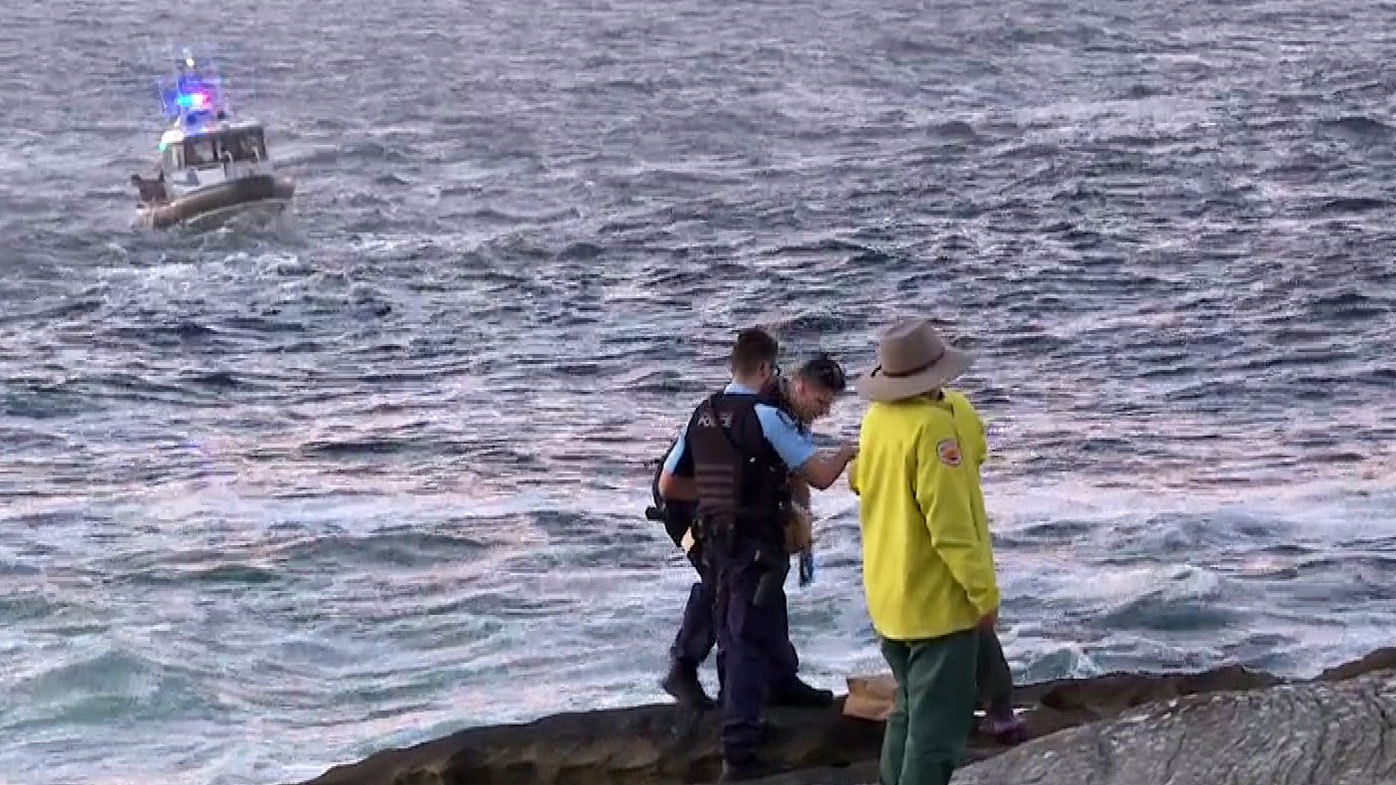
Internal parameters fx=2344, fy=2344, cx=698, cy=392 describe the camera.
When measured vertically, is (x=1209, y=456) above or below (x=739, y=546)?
below

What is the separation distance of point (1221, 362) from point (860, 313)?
18.4ft

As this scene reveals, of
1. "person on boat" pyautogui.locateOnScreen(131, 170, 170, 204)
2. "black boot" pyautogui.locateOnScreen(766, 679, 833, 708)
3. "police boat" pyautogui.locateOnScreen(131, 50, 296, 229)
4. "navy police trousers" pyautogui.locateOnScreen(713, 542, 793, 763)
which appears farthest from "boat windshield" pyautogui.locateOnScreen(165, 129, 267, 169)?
"navy police trousers" pyautogui.locateOnScreen(713, 542, 793, 763)

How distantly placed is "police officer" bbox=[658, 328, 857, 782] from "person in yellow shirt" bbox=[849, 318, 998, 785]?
0.64 meters

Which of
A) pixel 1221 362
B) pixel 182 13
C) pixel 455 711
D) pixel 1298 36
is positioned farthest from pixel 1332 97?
pixel 182 13

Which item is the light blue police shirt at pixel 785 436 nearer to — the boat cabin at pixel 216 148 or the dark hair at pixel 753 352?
the dark hair at pixel 753 352

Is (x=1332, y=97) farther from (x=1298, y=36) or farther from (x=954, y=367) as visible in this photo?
(x=954, y=367)

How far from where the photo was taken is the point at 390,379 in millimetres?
22984

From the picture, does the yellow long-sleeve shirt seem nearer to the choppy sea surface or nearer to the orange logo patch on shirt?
the orange logo patch on shirt

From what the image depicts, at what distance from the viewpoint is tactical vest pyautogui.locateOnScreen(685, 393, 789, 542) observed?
728 cm

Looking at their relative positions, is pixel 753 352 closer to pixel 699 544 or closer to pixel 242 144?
pixel 699 544

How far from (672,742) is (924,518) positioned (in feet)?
6.80

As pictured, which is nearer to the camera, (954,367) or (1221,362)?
(954,367)

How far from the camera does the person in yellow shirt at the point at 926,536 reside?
6.23 meters

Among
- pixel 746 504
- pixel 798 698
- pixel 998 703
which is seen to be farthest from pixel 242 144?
pixel 998 703
